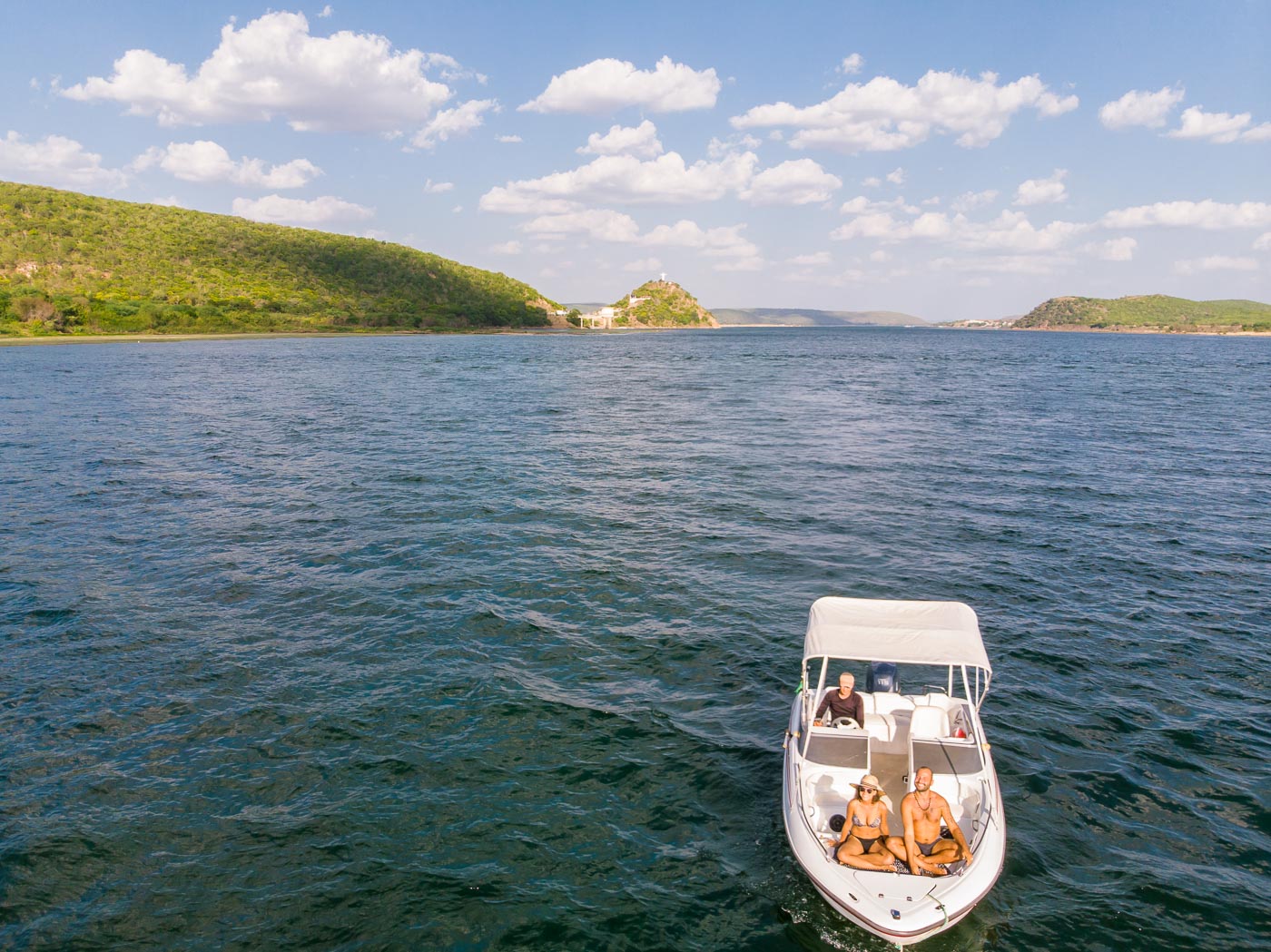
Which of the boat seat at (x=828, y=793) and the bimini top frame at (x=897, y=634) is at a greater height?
the bimini top frame at (x=897, y=634)

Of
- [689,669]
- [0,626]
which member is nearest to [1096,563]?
[689,669]

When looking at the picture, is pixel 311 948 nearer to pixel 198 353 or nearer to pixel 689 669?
pixel 689 669

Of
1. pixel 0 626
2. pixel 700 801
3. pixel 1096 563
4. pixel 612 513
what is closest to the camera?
pixel 700 801

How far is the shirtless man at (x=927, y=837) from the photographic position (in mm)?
11086

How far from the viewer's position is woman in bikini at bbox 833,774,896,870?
11062mm

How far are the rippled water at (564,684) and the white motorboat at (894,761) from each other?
42.0 inches

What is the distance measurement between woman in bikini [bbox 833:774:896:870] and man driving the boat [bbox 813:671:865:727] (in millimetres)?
2220

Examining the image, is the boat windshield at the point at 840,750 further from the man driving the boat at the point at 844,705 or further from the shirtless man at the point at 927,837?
the shirtless man at the point at 927,837

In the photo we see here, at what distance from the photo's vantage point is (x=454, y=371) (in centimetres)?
10081

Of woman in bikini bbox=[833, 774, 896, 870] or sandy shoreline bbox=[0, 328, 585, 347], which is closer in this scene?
woman in bikini bbox=[833, 774, 896, 870]

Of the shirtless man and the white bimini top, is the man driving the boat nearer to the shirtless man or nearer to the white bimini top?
the white bimini top

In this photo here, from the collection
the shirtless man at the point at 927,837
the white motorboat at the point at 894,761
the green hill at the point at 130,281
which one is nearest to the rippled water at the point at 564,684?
the white motorboat at the point at 894,761

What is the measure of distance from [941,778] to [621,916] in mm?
6107

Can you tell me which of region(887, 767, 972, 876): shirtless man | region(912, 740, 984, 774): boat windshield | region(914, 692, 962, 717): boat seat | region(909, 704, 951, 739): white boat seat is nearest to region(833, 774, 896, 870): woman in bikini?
region(887, 767, 972, 876): shirtless man
